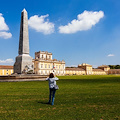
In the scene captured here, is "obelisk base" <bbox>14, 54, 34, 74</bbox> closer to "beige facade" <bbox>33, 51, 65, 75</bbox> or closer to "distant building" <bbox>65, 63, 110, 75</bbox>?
"beige facade" <bbox>33, 51, 65, 75</bbox>

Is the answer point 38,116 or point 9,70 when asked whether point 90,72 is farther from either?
point 38,116

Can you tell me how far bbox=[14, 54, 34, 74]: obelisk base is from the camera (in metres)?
22.8

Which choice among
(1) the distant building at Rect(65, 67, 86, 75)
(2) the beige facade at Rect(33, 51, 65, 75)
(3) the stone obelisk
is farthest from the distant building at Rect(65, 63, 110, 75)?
(3) the stone obelisk

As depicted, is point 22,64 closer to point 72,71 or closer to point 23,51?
point 23,51

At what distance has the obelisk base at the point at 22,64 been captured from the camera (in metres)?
22.8

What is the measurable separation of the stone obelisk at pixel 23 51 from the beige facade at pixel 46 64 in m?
50.6

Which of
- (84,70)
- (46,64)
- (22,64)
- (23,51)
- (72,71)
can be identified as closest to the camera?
(22,64)

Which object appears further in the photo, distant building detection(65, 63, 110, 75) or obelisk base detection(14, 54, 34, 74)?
distant building detection(65, 63, 110, 75)

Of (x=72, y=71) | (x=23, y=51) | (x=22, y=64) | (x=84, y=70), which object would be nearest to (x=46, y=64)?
(x=72, y=71)

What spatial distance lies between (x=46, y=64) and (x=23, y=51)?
181ft

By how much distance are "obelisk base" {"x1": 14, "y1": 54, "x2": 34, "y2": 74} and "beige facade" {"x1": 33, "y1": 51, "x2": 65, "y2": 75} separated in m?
50.8

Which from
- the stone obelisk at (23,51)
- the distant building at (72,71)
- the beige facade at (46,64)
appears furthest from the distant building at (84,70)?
the stone obelisk at (23,51)

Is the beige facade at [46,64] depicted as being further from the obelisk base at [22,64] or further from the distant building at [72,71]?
the obelisk base at [22,64]

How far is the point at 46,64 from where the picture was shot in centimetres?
7844
